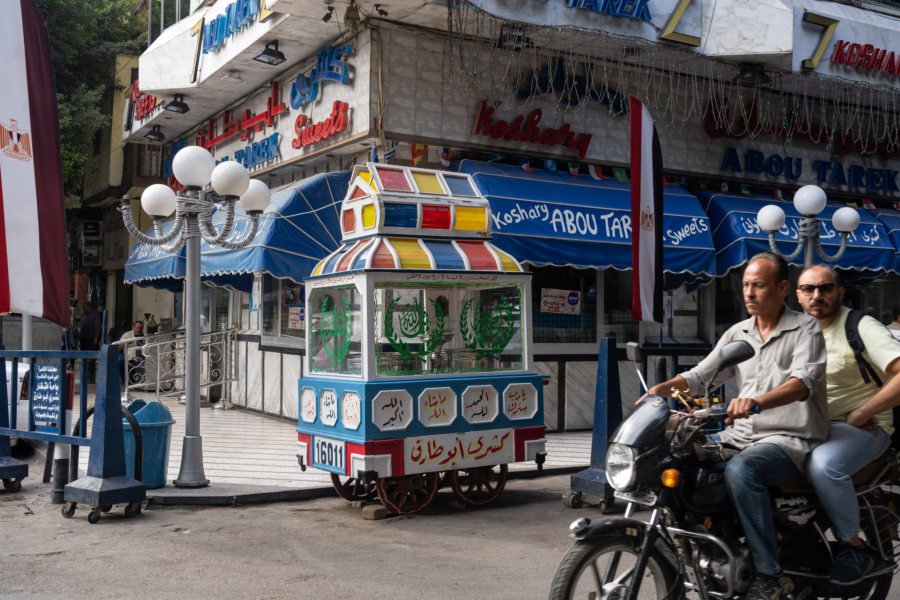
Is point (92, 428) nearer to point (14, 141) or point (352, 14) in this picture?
point (14, 141)

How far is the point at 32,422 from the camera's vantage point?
7.71 meters

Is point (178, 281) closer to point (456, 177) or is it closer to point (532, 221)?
point (532, 221)

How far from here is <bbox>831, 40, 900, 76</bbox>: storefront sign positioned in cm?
1181

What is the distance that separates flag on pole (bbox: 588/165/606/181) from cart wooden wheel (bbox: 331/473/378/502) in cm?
644

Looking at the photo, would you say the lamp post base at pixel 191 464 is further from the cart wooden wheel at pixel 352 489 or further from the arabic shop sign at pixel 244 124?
the arabic shop sign at pixel 244 124

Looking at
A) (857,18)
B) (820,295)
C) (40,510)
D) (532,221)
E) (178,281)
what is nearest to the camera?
(820,295)

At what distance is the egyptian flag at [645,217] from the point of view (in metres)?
7.77

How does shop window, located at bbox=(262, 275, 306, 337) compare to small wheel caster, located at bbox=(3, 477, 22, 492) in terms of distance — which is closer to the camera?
small wheel caster, located at bbox=(3, 477, 22, 492)

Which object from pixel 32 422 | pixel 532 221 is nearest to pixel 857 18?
pixel 532 221

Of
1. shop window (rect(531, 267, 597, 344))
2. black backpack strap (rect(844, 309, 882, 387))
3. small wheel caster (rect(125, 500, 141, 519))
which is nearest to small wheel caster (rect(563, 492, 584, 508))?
black backpack strap (rect(844, 309, 882, 387))

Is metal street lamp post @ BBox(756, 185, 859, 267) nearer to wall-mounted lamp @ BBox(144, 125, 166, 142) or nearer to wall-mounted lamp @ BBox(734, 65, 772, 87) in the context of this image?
wall-mounted lamp @ BBox(734, 65, 772, 87)

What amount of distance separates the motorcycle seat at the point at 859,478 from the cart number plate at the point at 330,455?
12.7ft

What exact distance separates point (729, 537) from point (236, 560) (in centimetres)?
320

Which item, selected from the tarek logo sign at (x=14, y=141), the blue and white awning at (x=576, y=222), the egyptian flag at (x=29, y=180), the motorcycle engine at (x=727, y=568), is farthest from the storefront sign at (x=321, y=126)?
the motorcycle engine at (x=727, y=568)
